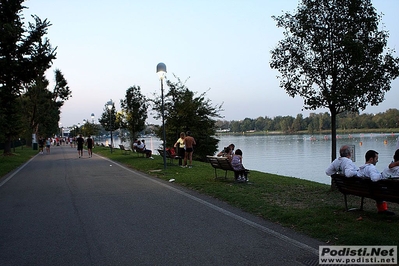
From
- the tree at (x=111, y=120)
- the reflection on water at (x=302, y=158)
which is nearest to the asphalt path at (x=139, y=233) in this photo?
the reflection on water at (x=302, y=158)

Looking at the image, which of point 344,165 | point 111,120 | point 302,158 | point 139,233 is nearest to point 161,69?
point 344,165

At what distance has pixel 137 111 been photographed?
40.6m

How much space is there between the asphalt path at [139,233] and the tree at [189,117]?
18.8 meters

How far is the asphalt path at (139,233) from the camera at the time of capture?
18.2ft

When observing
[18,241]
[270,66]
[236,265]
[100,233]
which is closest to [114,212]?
[100,233]

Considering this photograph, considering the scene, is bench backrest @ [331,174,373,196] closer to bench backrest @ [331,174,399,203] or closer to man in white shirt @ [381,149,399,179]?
bench backrest @ [331,174,399,203]

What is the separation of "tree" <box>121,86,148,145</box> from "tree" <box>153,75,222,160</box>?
4957 millimetres

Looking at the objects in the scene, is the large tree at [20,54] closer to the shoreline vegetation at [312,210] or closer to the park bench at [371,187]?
the shoreline vegetation at [312,210]

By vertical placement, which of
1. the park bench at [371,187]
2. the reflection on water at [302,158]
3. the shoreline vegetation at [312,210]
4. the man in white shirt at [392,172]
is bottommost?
the reflection on water at [302,158]

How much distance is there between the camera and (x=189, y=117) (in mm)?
31172

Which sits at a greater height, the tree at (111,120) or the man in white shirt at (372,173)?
the tree at (111,120)

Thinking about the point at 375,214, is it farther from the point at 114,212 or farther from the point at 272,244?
the point at 114,212

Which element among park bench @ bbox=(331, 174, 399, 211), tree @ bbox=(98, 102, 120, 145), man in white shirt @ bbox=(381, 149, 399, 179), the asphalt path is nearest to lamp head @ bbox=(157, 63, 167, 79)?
the asphalt path

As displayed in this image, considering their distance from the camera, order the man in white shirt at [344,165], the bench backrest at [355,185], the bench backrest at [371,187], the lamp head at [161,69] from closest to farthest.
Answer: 1. the bench backrest at [371,187]
2. the bench backrest at [355,185]
3. the man in white shirt at [344,165]
4. the lamp head at [161,69]
